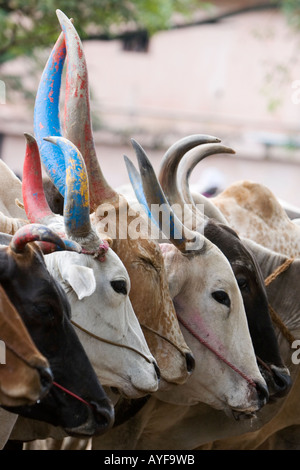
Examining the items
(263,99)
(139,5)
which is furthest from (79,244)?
(263,99)

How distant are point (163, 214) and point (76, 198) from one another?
0.65 metres

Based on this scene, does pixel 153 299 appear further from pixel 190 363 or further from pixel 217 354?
pixel 217 354

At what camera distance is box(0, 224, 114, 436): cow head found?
8.89 feet

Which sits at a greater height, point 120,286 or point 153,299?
point 120,286

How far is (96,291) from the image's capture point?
3.20 m

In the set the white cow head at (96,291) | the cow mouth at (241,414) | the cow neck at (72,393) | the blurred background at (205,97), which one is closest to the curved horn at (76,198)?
the white cow head at (96,291)

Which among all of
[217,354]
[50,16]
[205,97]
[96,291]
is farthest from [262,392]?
[205,97]

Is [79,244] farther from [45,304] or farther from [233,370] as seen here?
[233,370]

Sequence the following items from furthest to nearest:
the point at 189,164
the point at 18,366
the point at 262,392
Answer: the point at 189,164
the point at 262,392
the point at 18,366

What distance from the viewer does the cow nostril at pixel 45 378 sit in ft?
8.45

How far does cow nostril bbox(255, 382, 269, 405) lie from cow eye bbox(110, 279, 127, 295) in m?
0.88

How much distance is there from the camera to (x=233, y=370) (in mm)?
3799

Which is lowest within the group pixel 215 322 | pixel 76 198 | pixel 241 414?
pixel 241 414
